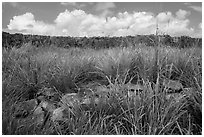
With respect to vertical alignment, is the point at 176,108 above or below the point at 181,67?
below

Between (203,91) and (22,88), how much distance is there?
2425 mm

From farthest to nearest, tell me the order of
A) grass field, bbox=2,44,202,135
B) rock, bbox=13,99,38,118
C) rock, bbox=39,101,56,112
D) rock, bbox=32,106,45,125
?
1. rock, bbox=39,101,56,112
2. rock, bbox=13,99,38,118
3. rock, bbox=32,106,45,125
4. grass field, bbox=2,44,202,135

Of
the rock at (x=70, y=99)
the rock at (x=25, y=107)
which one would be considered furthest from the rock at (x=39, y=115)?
the rock at (x=70, y=99)

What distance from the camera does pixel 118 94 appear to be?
307 cm

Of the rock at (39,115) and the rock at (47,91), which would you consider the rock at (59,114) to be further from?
the rock at (47,91)

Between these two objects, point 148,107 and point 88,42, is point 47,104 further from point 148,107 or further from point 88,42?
point 88,42

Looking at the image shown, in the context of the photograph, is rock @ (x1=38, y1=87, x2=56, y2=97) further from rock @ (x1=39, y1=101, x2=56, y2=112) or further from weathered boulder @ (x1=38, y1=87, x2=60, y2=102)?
rock @ (x1=39, y1=101, x2=56, y2=112)

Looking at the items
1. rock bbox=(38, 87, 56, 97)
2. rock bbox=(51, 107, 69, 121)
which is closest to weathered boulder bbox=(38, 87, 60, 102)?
rock bbox=(38, 87, 56, 97)

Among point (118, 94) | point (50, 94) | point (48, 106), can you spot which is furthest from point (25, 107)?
point (118, 94)

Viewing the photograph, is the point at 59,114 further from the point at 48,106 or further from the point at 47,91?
the point at 47,91

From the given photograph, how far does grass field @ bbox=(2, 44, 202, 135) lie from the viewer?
8.55 ft

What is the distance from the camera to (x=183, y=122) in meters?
2.82

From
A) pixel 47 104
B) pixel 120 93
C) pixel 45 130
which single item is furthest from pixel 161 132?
pixel 47 104

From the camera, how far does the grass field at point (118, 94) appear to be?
2.61 metres
